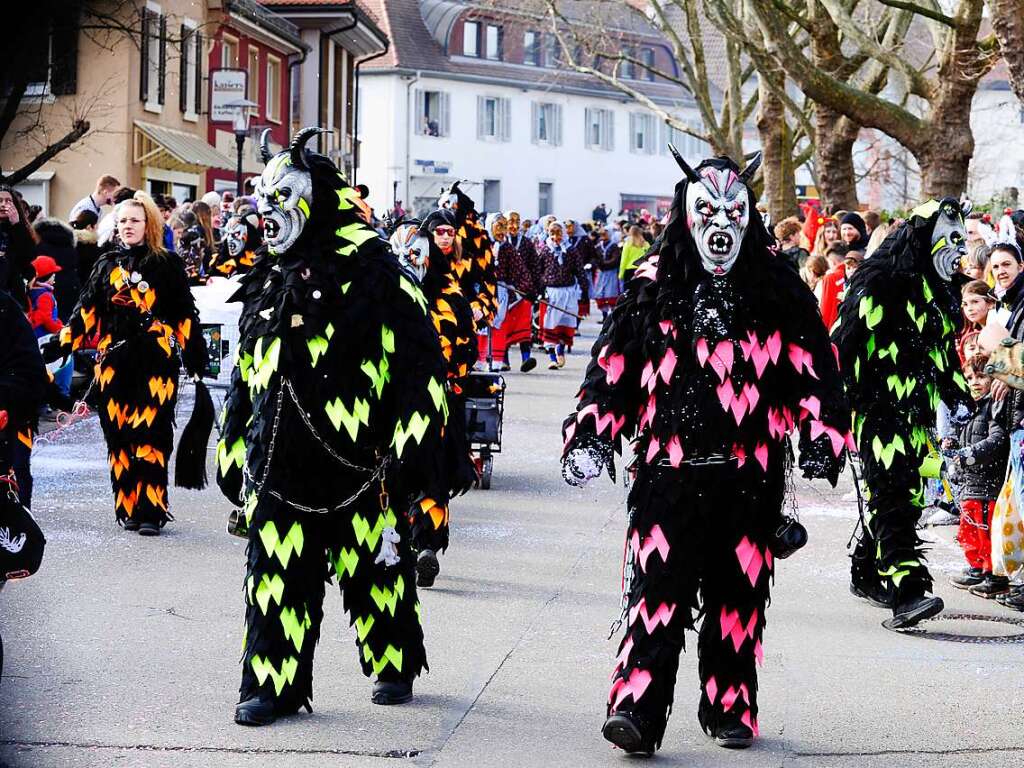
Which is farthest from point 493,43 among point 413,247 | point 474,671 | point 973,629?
point 474,671

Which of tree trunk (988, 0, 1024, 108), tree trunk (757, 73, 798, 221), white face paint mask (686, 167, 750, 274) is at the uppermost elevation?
tree trunk (757, 73, 798, 221)

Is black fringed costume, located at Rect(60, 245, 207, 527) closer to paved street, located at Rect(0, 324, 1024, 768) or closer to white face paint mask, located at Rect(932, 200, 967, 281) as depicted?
paved street, located at Rect(0, 324, 1024, 768)

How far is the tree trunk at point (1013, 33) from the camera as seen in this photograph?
1573 centimetres

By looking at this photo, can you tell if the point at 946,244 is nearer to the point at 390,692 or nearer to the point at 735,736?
the point at 735,736

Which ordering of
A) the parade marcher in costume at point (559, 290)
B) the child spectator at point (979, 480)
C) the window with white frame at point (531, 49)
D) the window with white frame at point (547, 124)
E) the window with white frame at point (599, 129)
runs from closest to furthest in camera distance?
the child spectator at point (979, 480) → the parade marcher in costume at point (559, 290) → the window with white frame at point (547, 124) → the window with white frame at point (531, 49) → the window with white frame at point (599, 129)

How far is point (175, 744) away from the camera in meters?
5.62

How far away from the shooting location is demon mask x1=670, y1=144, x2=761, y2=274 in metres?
5.71

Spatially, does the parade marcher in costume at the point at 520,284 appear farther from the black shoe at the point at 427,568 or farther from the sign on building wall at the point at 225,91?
the black shoe at the point at 427,568

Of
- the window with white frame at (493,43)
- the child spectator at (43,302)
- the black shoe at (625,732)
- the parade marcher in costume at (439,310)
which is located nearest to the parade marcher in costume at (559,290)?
the child spectator at (43,302)

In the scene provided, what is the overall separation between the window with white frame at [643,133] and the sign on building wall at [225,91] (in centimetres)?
4335

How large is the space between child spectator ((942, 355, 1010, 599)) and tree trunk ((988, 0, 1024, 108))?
291 inches

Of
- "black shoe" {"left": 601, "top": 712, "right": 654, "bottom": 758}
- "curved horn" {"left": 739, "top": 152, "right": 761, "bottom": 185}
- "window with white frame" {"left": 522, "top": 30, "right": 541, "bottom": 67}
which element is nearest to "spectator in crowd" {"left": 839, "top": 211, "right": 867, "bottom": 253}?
"curved horn" {"left": 739, "top": 152, "right": 761, "bottom": 185}

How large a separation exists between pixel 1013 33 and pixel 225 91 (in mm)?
17017

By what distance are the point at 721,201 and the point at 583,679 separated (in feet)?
6.80
